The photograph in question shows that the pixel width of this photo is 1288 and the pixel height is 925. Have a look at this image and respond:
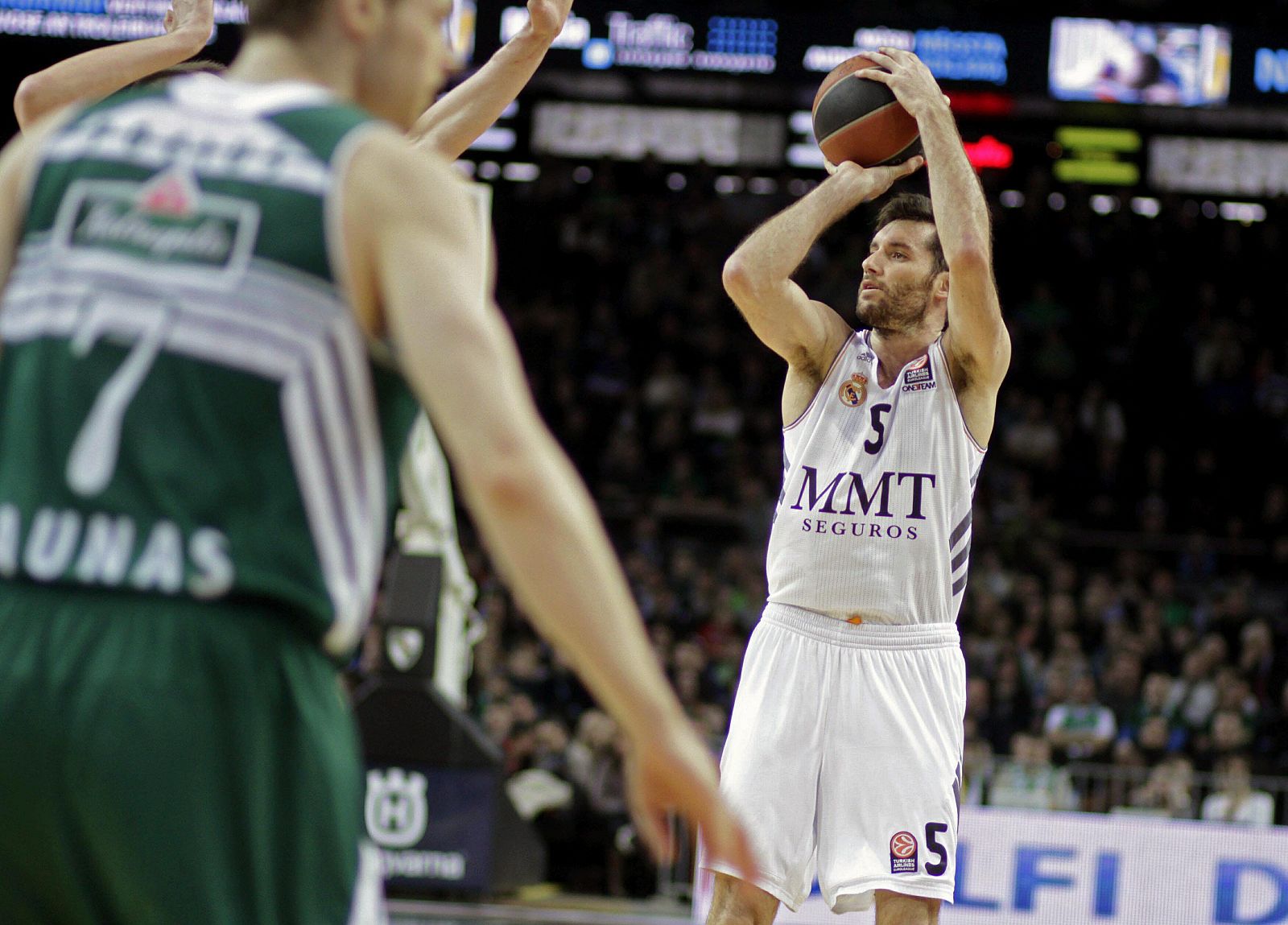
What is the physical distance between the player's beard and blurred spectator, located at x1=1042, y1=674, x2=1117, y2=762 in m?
8.45

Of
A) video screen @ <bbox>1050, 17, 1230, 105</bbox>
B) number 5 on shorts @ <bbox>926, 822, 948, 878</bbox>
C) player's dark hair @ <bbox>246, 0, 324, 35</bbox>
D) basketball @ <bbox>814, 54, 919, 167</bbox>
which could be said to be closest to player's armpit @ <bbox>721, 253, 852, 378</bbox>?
basketball @ <bbox>814, 54, 919, 167</bbox>

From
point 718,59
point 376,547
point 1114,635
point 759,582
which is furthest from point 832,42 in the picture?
point 376,547

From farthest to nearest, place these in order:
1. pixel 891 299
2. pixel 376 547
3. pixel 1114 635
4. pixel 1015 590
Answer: pixel 1015 590 → pixel 1114 635 → pixel 891 299 → pixel 376 547

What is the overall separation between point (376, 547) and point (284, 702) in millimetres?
250

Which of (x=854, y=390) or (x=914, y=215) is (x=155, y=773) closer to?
(x=854, y=390)

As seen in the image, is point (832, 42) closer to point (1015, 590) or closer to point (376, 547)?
point (1015, 590)

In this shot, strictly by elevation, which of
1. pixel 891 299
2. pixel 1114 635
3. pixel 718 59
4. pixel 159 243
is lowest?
pixel 1114 635

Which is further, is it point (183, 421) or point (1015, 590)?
point (1015, 590)

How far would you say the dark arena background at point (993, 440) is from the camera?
952 cm

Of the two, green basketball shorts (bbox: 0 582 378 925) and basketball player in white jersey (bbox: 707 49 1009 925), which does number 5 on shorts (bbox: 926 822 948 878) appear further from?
green basketball shorts (bbox: 0 582 378 925)

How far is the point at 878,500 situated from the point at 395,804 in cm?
547

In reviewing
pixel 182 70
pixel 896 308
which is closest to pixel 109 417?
pixel 182 70

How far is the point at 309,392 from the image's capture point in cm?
188

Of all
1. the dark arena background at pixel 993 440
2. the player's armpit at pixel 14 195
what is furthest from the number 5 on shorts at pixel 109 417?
the dark arena background at pixel 993 440
